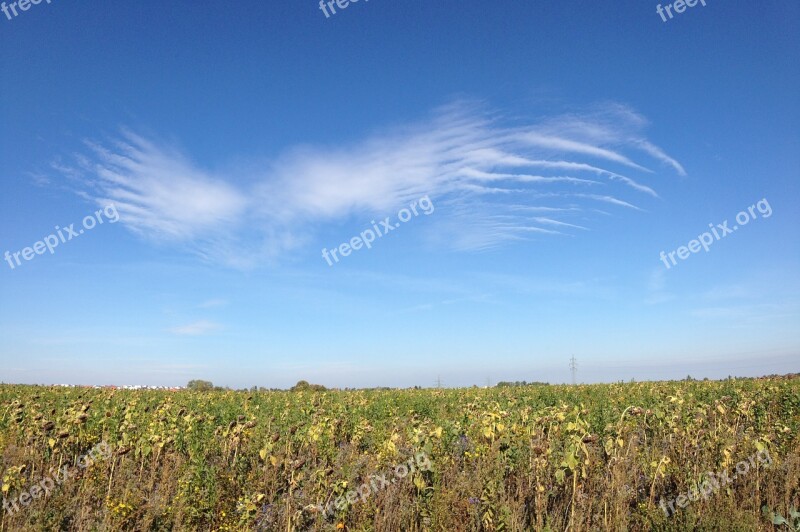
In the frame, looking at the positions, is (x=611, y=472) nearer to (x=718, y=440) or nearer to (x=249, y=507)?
(x=718, y=440)

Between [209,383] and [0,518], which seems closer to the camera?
[0,518]

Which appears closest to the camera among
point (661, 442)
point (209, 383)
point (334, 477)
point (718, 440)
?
point (334, 477)

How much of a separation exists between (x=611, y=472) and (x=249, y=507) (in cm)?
521

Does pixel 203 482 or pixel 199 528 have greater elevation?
pixel 203 482

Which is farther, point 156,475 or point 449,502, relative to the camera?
point 156,475

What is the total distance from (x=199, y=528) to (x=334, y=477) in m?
1.97

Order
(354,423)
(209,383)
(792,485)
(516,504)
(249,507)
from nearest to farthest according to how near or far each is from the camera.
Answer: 1. (249,507)
2. (516,504)
3. (792,485)
4. (354,423)
5. (209,383)

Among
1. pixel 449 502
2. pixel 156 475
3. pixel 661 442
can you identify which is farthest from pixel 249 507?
pixel 661 442

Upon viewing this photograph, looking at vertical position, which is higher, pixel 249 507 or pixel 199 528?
pixel 249 507

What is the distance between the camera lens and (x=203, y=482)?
23.1 ft

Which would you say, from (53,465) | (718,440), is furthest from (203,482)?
(718,440)

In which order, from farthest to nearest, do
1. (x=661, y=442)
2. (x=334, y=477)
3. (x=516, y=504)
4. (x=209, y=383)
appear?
(x=209, y=383) → (x=661, y=442) → (x=334, y=477) → (x=516, y=504)

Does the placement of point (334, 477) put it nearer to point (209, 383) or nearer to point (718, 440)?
point (718, 440)

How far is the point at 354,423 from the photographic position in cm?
1278
